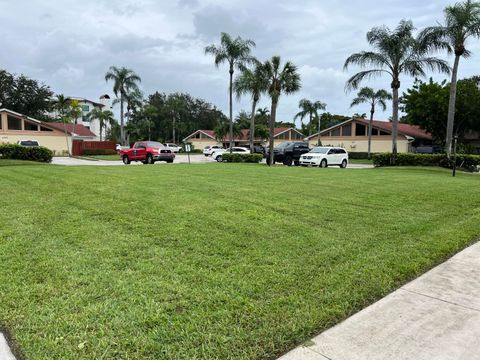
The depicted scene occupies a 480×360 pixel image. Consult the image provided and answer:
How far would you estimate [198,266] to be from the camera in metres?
3.99

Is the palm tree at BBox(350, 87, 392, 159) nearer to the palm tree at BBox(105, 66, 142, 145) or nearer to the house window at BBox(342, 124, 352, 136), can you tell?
the house window at BBox(342, 124, 352, 136)

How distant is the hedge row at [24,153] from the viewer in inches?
898

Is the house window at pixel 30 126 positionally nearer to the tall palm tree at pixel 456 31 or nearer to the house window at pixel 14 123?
the house window at pixel 14 123

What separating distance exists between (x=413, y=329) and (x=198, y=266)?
2088 mm

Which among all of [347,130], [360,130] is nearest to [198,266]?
[360,130]

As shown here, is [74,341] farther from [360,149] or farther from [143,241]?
[360,149]

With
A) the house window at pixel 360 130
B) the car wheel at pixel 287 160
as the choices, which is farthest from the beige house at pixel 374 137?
the car wheel at pixel 287 160

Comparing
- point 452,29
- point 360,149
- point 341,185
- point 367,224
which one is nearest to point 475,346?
point 367,224

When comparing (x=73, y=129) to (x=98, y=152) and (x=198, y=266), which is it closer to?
(x=98, y=152)

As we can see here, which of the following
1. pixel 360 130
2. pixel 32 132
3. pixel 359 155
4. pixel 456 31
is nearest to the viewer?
pixel 456 31

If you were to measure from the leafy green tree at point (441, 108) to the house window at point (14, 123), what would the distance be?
45487 mm

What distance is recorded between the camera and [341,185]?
1060cm

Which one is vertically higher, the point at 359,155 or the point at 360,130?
the point at 360,130

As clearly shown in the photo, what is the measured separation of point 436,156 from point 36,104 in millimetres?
60440
